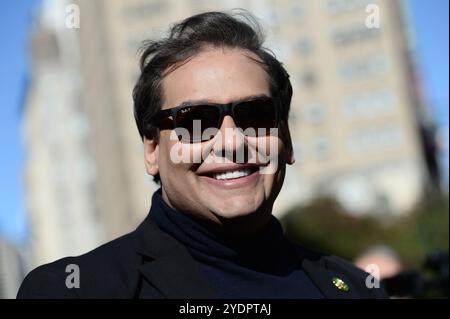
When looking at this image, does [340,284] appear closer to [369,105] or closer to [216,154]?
[216,154]

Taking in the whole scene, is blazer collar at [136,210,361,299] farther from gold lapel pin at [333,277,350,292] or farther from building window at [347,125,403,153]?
building window at [347,125,403,153]

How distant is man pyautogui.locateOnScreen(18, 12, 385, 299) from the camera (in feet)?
10.2

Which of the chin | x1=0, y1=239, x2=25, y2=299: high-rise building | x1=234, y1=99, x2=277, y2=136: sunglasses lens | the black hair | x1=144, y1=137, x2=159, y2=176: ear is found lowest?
x1=0, y1=239, x2=25, y2=299: high-rise building

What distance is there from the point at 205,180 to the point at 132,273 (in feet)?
1.24

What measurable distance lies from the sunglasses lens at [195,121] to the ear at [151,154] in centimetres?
21

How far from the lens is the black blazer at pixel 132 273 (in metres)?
2.99

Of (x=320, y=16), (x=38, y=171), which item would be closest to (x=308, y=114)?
(x=320, y=16)

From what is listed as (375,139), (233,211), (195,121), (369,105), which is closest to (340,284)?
(233,211)

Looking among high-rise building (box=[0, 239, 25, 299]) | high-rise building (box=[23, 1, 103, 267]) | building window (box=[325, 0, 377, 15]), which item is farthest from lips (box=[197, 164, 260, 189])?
high-rise building (box=[23, 1, 103, 267])

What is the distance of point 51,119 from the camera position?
106188 mm

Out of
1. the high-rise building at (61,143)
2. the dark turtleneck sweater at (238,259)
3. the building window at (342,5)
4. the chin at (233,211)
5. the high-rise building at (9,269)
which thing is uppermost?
the building window at (342,5)

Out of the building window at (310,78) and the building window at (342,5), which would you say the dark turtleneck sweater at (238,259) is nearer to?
the building window at (310,78)

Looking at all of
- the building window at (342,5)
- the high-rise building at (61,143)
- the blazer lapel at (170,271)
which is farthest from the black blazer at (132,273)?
the high-rise building at (61,143)

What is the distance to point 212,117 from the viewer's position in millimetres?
3117
